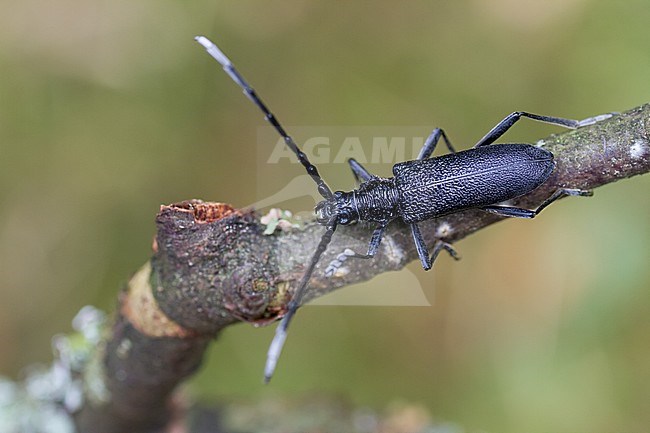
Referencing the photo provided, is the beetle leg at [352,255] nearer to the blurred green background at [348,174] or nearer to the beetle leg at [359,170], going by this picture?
the beetle leg at [359,170]

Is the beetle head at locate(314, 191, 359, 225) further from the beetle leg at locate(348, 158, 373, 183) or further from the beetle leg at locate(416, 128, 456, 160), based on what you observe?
the beetle leg at locate(416, 128, 456, 160)

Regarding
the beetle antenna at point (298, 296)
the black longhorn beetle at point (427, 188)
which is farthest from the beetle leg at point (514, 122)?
the beetle antenna at point (298, 296)

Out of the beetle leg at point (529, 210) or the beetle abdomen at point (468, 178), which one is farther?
the beetle abdomen at point (468, 178)

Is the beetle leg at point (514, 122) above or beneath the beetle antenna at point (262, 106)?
beneath

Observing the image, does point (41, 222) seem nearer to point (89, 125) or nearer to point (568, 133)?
point (89, 125)

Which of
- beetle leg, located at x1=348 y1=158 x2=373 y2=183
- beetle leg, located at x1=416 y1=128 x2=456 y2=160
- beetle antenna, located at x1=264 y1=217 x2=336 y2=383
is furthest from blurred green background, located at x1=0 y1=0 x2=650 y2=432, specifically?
beetle antenna, located at x1=264 y1=217 x2=336 y2=383

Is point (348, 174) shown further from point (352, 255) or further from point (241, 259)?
point (241, 259)

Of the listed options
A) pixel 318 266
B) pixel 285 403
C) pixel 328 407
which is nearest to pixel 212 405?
pixel 285 403
